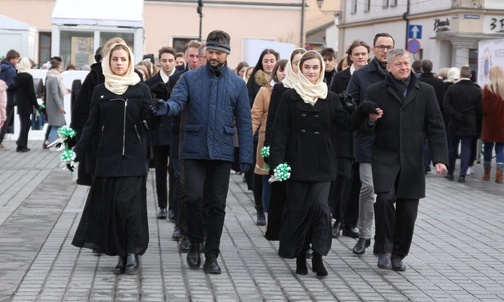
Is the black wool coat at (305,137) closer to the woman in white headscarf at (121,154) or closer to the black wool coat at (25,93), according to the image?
the woman in white headscarf at (121,154)

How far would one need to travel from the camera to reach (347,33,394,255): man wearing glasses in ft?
33.8

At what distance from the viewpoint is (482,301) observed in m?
8.23

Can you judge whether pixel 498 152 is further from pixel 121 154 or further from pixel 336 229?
pixel 121 154

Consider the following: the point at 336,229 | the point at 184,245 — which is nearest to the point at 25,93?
the point at 336,229

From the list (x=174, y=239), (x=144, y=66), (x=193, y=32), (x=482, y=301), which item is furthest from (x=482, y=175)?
(x=193, y=32)

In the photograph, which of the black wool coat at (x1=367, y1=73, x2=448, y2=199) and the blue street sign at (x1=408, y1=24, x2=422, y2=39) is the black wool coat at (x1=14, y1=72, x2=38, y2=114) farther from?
the blue street sign at (x1=408, y1=24, x2=422, y2=39)

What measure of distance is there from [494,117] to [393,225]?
9.54 metres

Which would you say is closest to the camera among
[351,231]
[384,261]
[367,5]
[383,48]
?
[384,261]

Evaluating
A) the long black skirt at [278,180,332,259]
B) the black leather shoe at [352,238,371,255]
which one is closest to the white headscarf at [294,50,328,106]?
the long black skirt at [278,180,332,259]

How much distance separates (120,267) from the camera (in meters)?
8.96

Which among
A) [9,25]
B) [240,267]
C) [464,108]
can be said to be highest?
[9,25]

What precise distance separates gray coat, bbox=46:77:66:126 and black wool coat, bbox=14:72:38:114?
0.36m

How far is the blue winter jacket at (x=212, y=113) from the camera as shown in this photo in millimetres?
9180

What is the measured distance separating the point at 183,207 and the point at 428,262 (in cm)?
221
